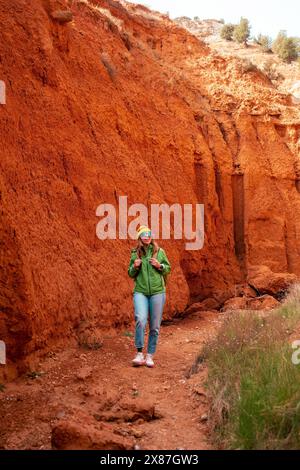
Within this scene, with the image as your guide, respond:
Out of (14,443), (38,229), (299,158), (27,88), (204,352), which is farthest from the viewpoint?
(299,158)

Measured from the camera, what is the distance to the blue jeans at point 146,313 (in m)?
5.74

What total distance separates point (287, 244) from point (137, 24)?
7.54m

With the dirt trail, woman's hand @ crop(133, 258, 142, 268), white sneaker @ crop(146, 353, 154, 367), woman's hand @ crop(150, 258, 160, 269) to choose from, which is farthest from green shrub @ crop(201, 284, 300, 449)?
woman's hand @ crop(133, 258, 142, 268)

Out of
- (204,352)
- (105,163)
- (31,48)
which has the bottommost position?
(204,352)

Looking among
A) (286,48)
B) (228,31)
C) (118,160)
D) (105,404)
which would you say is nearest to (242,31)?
(228,31)

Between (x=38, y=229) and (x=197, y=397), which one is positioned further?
(x=38, y=229)

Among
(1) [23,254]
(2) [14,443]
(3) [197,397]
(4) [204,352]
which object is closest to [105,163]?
(1) [23,254]

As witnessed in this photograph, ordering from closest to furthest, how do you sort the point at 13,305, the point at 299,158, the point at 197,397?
1. the point at 197,397
2. the point at 13,305
3. the point at 299,158

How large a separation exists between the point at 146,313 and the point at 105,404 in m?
1.42

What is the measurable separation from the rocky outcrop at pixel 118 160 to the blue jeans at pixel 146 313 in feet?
3.53

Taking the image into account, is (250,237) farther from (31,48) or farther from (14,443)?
(14,443)

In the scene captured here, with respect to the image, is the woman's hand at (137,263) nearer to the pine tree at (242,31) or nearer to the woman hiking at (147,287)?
the woman hiking at (147,287)

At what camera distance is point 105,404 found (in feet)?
15.1

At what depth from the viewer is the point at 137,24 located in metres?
14.0
